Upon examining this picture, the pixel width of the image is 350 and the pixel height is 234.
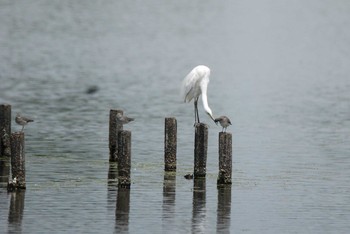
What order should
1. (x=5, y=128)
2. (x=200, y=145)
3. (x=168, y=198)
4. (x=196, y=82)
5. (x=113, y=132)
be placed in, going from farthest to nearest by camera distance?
(x=196, y=82) < (x=113, y=132) < (x=5, y=128) < (x=200, y=145) < (x=168, y=198)

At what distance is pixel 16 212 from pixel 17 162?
1.81 meters

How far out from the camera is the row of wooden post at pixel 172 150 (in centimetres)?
3025

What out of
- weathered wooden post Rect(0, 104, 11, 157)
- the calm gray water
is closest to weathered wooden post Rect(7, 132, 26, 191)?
the calm gray water

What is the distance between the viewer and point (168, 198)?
30.3m

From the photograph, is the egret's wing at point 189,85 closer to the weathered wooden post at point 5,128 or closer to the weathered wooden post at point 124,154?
the weathered wooden post at point 5,128

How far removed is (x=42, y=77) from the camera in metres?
67.9

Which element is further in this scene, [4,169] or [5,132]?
[5,132]

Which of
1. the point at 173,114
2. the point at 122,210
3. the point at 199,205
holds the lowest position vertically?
the point at 122,210

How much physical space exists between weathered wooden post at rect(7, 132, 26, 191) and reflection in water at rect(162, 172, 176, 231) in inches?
137

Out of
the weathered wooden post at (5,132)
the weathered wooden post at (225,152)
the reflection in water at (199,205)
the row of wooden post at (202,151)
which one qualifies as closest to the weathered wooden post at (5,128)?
the weathered wooden post at (5,132)

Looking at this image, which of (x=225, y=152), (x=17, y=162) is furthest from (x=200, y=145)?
(x=17, y=162)

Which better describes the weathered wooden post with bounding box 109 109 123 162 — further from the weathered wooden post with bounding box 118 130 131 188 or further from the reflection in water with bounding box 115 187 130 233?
the reflection in water with bounding box 115 187 130 233

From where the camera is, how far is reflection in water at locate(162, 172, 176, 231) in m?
27.9

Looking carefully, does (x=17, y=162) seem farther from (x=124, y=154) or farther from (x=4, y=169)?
(x=4, y=169)
